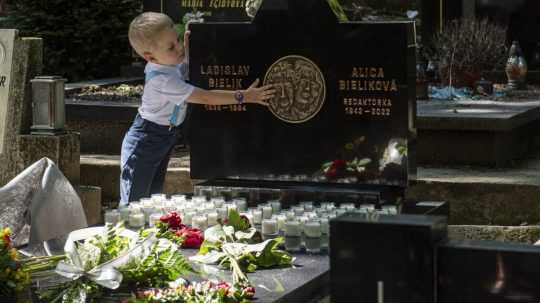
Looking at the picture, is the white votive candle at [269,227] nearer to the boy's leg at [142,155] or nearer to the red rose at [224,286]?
the red rose at [224,286]

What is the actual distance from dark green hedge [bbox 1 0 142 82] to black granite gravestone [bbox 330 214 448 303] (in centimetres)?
1329

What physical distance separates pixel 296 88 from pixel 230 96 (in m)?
0.37

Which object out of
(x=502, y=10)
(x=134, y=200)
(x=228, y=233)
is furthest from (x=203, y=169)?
(x=502, y=10)

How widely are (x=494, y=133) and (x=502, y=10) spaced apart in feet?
18.2

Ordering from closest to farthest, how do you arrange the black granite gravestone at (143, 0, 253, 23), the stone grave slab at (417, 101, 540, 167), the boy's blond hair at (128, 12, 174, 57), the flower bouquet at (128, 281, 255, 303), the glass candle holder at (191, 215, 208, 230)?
the flower bouquet at (128, 281, 255, 303) → the glass candle holder at (191, 215, 208, 230) → the boy's blond hair at (128, 12, 174, 57) → the stone grave slab at (417, 101, 540, 167) → the black granite gravestone at (143, 0, 253, 23)

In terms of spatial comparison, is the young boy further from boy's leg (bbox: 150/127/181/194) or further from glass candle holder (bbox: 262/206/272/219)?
glass candle holder (bbox: 262/206/272/219)

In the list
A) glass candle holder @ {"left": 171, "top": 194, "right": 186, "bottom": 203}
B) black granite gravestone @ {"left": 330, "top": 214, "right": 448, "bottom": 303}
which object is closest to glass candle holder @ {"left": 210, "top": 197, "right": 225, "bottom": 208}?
glass candle holder @ {"left": 171, "top": 194, "right": 186, "bottom": 203}

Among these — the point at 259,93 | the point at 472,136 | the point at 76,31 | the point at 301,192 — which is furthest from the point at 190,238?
the point at 76,31

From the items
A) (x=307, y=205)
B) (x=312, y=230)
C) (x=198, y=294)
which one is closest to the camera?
(x=198, y=294)

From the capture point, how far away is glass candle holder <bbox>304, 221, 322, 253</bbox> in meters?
5.14

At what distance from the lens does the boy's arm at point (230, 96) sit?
6.49 meters

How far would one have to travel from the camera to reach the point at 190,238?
5246mm

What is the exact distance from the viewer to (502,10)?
14.3 metres

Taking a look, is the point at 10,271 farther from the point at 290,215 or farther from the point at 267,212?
the point at 267,212
